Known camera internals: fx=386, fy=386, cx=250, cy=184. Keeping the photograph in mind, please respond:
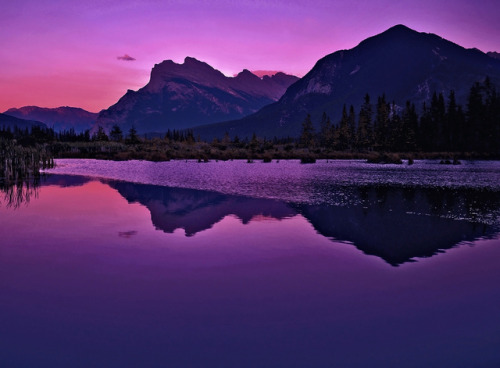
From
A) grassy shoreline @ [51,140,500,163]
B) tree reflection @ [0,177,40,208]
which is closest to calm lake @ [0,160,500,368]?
tree reflection @ [0,177,40,208]

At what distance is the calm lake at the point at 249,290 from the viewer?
7.46 metres

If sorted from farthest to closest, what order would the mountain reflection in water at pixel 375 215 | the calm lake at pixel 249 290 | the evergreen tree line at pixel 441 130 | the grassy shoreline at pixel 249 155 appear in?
the evergreen tree line at pixel 441 130, the grassy shoreline at pixel 249 155, the mountain reflection in water at pixel 375 215, the calm lake at pixel 249 290

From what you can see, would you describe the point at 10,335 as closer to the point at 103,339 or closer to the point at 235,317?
the point at 103,339

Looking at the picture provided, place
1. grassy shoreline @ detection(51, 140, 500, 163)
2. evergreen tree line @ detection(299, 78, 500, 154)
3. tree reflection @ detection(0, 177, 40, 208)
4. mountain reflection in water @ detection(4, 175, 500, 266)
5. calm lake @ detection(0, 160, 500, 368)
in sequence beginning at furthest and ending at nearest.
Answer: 1. evergreen tree line @ detection(299, 78, 500, 154)
2. grassy shoreline @ detection(51, 140, 500, 163)
3. tree reflection @ detection(0, 177, 40, 208)
4. mountain reflection in water @ detection(4, 175, 500, 266)
5. calm lake @ detection(0, 160, 500, 368)

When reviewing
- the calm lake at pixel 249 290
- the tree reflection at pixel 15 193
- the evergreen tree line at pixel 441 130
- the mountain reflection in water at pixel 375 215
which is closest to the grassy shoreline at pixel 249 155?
the evergreen tree line at pixel 441 130

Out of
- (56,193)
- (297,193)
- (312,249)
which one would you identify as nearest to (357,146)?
(297,193)

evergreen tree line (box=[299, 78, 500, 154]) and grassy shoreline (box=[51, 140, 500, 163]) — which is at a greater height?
evergreen tree line (box=[299, 78, 500, 154])

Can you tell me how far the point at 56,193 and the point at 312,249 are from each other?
25.8 meters

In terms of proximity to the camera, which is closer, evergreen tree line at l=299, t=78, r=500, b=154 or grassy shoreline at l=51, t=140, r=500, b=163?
grassy shoreline at l=51, t=140, r=500, b=163

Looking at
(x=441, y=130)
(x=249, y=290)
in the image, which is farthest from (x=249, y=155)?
(x=249, y=290)

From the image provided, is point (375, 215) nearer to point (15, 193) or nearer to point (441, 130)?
point (15, 193)

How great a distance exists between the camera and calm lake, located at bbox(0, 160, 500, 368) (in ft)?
24.5

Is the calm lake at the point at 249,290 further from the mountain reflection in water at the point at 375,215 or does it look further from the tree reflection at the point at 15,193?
the tree reflection at the point at 15,193

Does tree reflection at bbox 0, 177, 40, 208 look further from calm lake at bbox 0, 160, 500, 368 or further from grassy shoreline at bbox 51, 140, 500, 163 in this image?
grassy shoreline at bbox 51, 140, 500, 163
